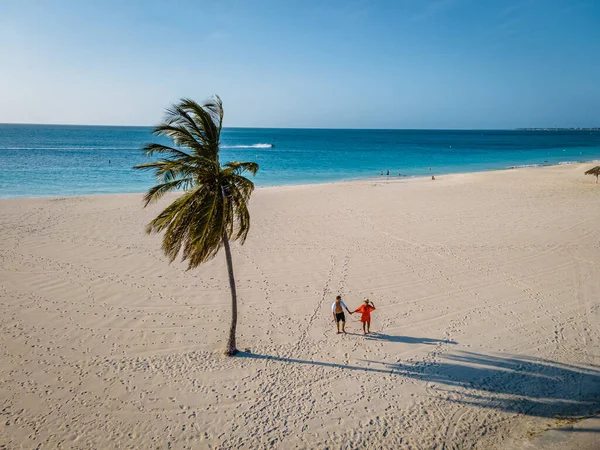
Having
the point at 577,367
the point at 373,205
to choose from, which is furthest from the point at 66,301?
the point at 373,205

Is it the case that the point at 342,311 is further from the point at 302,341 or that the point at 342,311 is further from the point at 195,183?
the point at 195,183

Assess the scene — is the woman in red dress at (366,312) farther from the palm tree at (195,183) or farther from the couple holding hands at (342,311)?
the palm tree at (195,183)

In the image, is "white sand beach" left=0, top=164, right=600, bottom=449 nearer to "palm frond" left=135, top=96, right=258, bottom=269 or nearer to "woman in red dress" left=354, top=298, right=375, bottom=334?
"woman in red dress" left=354, top=298, right=375, bottom=334

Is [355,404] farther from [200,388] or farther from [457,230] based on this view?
[457,230]

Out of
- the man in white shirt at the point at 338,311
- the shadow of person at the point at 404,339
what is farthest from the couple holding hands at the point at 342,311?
the shadow of person at the point at 404,339

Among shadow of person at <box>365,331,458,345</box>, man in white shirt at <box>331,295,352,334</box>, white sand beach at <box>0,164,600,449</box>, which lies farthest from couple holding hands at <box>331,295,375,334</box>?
white sand beach at <box>0,164,600,449</box>

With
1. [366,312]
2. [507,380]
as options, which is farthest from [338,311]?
[507,380]
